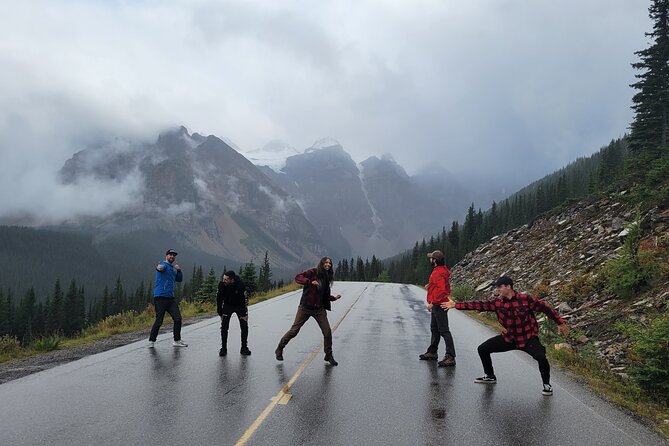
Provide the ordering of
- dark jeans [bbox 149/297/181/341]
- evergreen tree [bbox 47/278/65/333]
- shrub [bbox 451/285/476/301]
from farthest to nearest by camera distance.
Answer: evergreen tree [bbox 47/278/65/333]
shrub [bbox 451/285/476/301]
dark jeans [bbox 149/297/181/341]

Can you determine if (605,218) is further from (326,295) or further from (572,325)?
(326,295)

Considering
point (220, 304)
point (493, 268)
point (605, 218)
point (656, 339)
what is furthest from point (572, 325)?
point (493, 268)

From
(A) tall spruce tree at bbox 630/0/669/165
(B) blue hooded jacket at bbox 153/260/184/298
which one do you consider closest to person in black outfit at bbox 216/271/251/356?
(B) blue hooded jacket at bbox 153/260/184/298

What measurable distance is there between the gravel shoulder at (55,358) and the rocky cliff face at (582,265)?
10.8 m

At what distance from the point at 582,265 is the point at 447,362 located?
39.8 ft

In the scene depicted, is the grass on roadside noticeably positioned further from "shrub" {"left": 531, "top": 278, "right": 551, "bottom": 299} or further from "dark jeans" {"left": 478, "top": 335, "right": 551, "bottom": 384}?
"shrub" {"left": 531, "top": 278, "right": 551, "bottom": 299}

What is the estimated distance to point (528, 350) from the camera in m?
7.67

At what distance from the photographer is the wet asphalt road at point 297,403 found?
5.34 metres

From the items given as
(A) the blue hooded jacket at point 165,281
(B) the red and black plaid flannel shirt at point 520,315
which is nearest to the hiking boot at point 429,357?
(B) the red and black plaid flannel shirt at point 520,315

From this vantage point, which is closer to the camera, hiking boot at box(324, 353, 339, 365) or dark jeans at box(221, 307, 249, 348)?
hiking boot at box(324, 353, 339, 365)

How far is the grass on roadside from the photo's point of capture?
11734mm

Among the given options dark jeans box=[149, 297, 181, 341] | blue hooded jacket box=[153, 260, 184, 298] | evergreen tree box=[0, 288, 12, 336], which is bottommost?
evergreen tree box=[0, 288, 12, 336]

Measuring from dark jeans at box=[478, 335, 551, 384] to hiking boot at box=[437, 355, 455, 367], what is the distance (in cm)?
125

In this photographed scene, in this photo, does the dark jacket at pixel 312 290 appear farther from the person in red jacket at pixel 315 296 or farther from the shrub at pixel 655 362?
the shrub at pixel 655 362
